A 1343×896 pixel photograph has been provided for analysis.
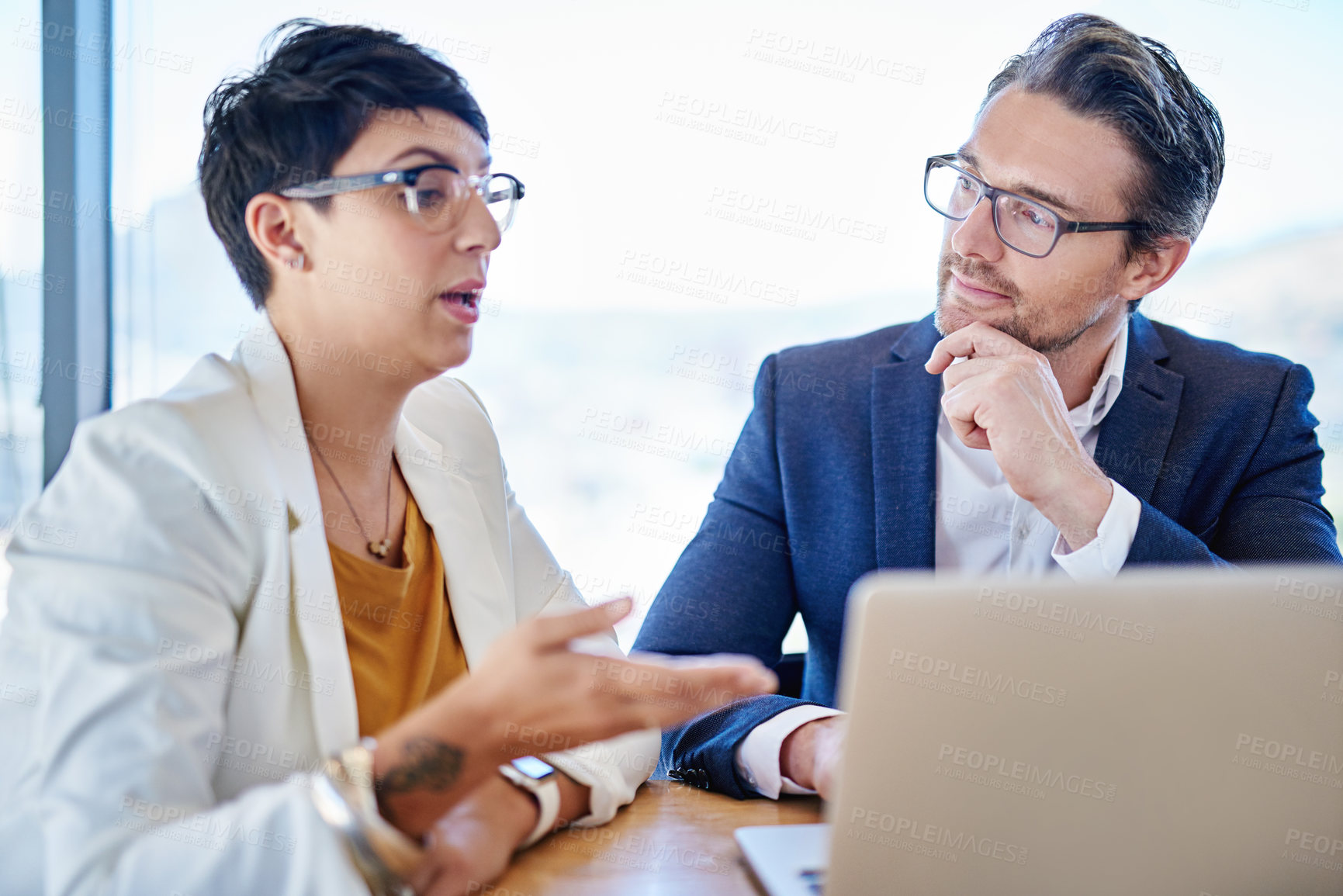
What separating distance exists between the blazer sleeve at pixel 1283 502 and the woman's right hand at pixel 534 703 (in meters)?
1.17

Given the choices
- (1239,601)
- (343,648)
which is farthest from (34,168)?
(1239,601)

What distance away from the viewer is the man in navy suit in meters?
1.81

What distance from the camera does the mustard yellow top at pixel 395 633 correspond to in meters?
1.30

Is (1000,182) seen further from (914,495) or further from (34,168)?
(34,168)

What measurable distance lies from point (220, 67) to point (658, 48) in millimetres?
1241

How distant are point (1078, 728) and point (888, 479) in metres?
1.04

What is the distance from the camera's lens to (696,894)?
1027 mm

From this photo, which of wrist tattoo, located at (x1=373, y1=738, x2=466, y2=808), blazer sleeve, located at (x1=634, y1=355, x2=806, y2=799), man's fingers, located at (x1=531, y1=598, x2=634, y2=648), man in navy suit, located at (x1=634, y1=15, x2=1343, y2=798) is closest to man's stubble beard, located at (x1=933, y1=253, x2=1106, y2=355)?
man in navy suit, located at (x1=634, y1=15, x2=1343, y2=798)

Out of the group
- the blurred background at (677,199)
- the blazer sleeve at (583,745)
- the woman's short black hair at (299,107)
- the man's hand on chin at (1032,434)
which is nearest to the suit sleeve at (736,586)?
the blazer sleeve at (583,745)

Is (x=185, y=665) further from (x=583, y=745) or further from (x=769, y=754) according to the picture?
(x=769, y=754)

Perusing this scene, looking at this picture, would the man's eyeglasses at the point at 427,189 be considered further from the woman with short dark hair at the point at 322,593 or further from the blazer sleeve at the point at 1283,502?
the blazer sleeve at the point at 1283,502

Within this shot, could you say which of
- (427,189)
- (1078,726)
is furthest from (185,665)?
(1078,726)

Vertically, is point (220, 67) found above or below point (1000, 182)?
above

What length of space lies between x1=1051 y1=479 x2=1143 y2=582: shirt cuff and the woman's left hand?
0.99 metres
